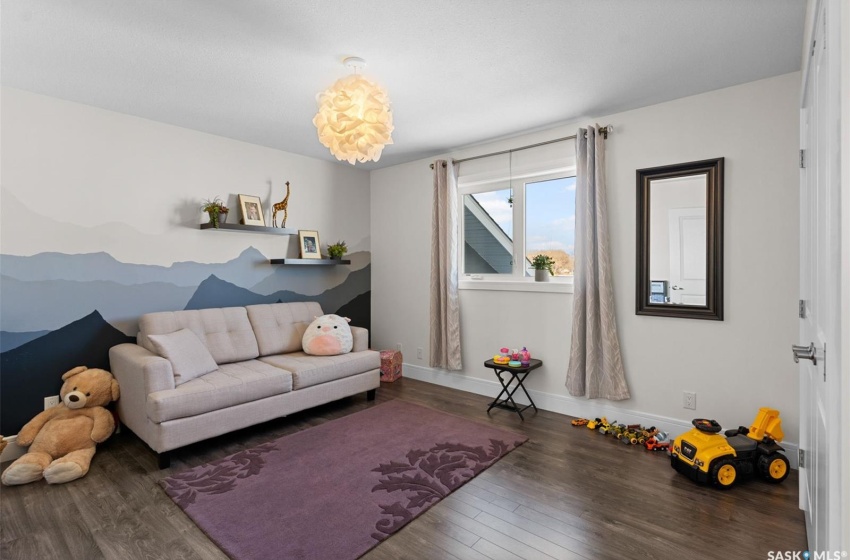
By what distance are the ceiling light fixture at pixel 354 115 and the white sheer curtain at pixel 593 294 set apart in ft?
6.13

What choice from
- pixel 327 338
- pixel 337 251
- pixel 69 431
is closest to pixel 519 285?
pixel 327 338

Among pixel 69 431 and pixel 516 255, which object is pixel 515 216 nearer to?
pixel 516 255

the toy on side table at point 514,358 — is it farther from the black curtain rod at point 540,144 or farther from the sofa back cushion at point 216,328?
the sofa back cushion at point 216,328

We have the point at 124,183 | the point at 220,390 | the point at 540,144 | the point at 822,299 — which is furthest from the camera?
the point at 540,144

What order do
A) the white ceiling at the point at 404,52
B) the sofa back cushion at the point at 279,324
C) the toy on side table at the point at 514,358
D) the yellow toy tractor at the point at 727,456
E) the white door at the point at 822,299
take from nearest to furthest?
1. the white door at the point at 822,299
2. the white ceiling at the point at 404,52
3. the yellow toy tractor at the point at 727,456
4. the toy on side table at the point at 514,358
5. the sofa back cushion at the point at 279,324

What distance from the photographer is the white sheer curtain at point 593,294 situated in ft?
11.0

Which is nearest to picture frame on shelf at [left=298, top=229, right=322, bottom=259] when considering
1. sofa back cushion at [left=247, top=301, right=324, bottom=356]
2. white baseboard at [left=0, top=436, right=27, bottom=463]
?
sofa back cushion at [left=247, top=301, right=324, bottom=356]

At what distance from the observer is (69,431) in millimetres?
2791

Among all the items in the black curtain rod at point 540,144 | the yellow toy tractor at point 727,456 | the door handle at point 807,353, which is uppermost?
the black curtain rod at point 540,144

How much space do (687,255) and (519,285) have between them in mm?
1384

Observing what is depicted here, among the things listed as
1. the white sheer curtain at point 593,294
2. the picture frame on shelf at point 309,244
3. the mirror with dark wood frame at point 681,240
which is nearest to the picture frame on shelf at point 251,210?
the picture frame on shelf at point 309,244

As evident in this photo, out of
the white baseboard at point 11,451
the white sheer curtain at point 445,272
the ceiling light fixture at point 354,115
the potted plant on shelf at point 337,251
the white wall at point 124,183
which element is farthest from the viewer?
the potted plant on shelf at point 337,251

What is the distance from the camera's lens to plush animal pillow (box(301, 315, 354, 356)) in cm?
388

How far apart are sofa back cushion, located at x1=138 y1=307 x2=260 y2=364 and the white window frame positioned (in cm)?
213
